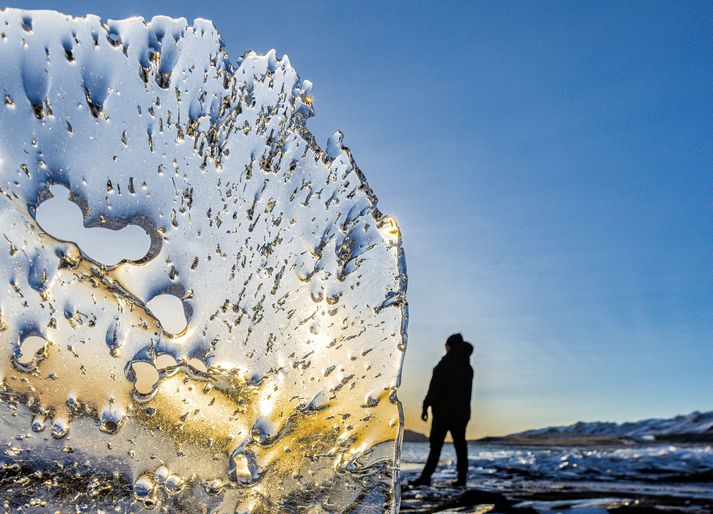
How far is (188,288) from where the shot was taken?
2.36m

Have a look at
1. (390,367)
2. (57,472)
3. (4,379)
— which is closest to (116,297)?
(4,379)

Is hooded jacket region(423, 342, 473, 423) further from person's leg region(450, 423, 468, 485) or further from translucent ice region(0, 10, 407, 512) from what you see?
translucent ice region(0, 10, 407, 512)

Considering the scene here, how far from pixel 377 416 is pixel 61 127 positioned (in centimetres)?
163

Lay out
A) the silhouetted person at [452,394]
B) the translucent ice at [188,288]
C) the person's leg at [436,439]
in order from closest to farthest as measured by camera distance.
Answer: the translucent ice at [188,288]
the person's leg at [436,439]
the silhouetted person at [452,394]

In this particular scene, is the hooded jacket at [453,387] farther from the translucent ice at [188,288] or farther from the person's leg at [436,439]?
the translucent ice at [188,288]

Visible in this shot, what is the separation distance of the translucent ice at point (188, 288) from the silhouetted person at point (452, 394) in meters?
4.63

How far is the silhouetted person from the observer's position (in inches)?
271

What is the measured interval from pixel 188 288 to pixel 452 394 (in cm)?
506

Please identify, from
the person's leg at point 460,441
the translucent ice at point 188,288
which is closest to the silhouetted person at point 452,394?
the person's leg at point 460,441

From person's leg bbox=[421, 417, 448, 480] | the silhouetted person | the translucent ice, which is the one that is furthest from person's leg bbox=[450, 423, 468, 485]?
the translucent ice

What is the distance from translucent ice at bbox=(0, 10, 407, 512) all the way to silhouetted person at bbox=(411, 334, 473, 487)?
182 inches

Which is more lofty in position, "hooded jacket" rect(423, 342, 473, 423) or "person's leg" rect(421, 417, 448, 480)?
"hooded jacket" rect(423, 342, 473, 423)

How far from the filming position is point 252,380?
7.80ft

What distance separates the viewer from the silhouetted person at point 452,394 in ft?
22.6
